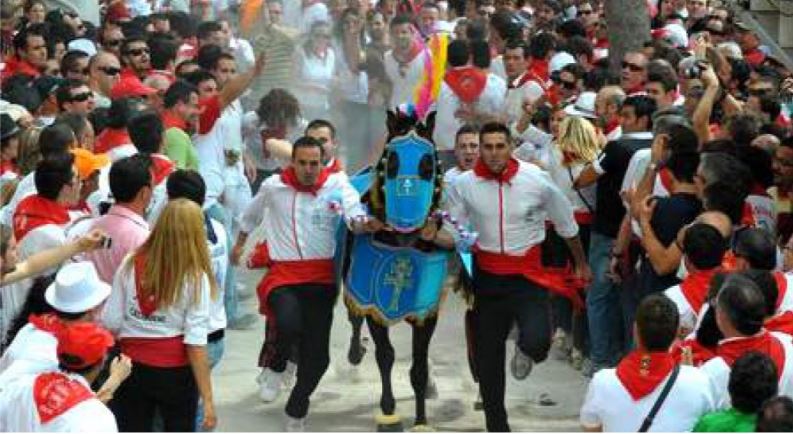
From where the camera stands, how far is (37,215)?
8.64 m

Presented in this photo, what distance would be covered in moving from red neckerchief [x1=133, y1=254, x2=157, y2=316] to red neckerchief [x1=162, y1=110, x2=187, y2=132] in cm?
327

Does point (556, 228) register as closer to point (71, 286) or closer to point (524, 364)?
point (524, 364)

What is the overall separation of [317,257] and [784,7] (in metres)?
6.01

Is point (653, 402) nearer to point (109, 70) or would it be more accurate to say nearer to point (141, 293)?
point (141, 293)

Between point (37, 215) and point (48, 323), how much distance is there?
1.88 meters

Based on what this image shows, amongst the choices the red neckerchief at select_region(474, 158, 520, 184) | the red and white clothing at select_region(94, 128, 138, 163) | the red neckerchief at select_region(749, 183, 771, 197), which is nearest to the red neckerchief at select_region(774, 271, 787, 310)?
the red neckerchief at select_region(749, 183, 771, 197)

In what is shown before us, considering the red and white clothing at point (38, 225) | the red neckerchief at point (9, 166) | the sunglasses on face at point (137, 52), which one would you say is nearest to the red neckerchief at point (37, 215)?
the red and white clothing at point (38, 225)

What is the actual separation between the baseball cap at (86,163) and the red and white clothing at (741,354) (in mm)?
3935

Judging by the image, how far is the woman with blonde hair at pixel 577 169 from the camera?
10.8 meters

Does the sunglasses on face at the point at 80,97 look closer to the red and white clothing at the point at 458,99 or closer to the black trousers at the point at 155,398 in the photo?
the red and white clothing at the point at 458,99

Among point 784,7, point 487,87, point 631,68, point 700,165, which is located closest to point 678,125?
point 700,165

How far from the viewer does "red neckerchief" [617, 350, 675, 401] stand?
21.9 feet

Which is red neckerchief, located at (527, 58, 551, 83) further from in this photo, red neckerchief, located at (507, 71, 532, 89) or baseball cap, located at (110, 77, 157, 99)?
baseball cap, located at (110, 77, 157, 99)

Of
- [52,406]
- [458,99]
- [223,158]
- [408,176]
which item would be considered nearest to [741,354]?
[52,406]
